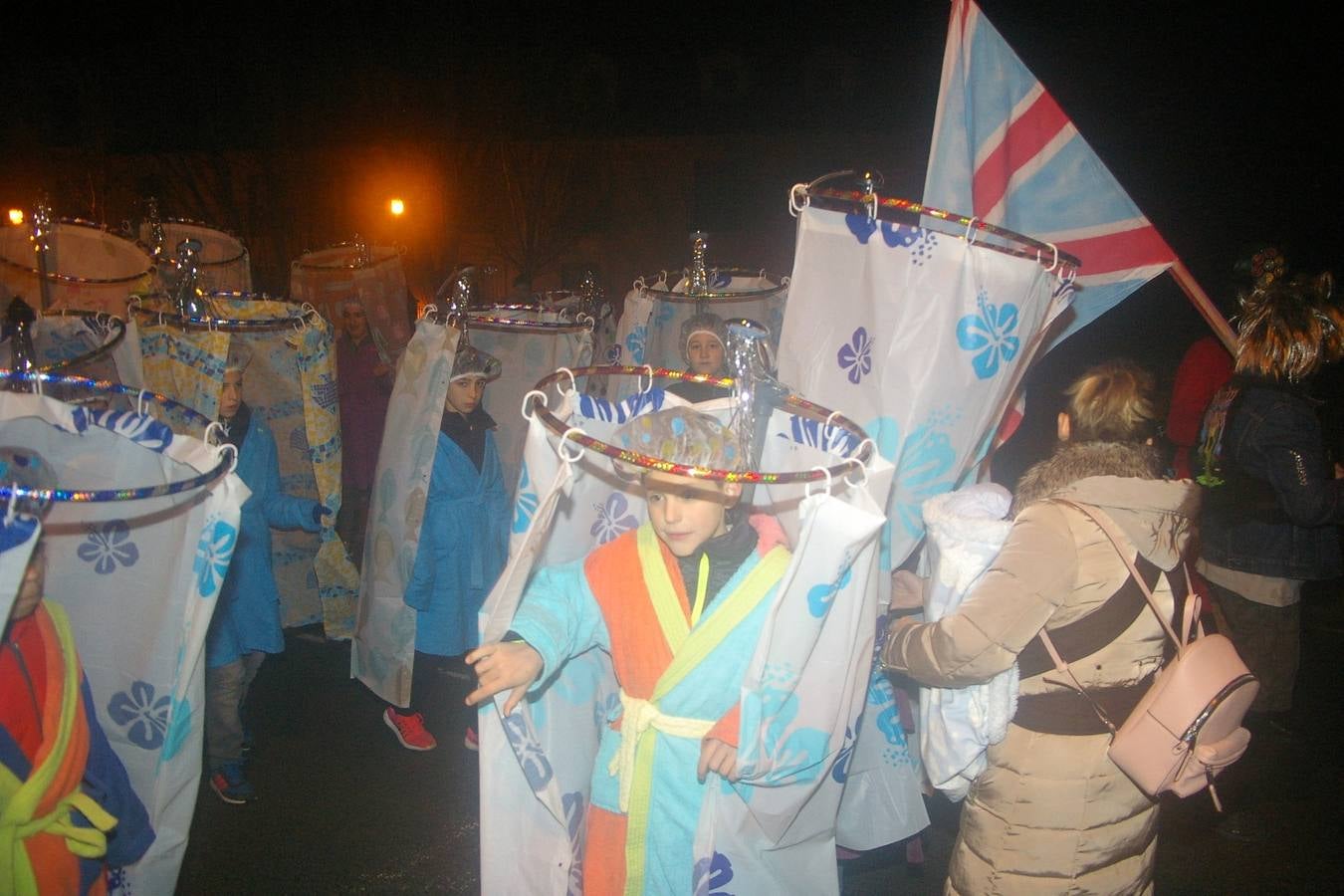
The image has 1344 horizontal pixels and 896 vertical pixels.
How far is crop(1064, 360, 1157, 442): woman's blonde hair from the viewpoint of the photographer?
2.28 metres

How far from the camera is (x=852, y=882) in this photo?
355 cm

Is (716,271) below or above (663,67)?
below

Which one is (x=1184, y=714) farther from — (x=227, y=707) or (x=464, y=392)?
(x=227, y=707)

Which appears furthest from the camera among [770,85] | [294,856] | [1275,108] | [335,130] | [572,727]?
[335,130]

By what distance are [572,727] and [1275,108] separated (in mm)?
8662

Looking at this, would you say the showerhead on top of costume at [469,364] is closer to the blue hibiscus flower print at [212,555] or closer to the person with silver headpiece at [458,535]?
the person with silver headpiece at [458,535]

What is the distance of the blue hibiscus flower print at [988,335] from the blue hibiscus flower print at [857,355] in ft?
0.85

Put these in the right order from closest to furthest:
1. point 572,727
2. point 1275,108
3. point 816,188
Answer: point 572,727, point 816,188, point 1275,108

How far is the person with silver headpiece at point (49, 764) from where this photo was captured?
1.88 metres

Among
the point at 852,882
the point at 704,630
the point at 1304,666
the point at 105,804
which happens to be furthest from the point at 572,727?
the point at 1304,666

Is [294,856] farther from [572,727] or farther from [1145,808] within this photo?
[1145,808]

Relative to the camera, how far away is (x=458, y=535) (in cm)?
402

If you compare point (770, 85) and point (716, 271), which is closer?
point (716, 271)

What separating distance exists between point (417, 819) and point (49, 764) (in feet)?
6.68
